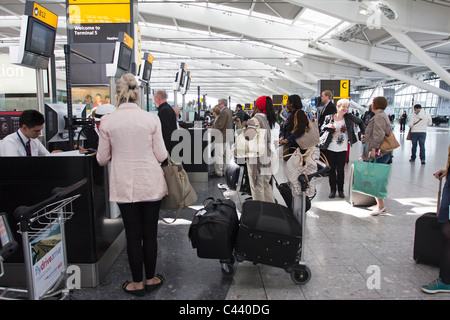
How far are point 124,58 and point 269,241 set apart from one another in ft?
10.7

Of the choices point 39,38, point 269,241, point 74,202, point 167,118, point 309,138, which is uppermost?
point 39,38

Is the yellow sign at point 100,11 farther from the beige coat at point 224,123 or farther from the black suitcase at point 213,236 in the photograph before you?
the black suitcase at point 213,236

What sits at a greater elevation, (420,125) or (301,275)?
(420,125)

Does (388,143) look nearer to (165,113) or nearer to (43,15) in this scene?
(165,113)

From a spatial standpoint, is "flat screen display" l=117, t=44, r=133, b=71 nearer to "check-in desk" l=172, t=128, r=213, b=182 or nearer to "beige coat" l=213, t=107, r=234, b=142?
"check-in desk" l=172, t=128, r=213, b=182

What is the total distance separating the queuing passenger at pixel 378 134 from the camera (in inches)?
183

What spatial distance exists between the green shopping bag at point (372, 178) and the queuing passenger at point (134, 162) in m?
3.22

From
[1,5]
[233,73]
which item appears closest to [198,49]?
[233,73]

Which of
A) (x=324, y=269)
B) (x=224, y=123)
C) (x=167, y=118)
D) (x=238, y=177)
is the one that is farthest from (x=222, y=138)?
(x=324, y=269)

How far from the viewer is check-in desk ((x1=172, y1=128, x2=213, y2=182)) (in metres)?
7.09

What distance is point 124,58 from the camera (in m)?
4.57

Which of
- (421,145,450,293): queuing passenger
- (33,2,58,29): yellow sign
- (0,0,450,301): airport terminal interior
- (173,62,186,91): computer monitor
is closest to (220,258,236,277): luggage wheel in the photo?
(0,0,450,301): airport terminal interior

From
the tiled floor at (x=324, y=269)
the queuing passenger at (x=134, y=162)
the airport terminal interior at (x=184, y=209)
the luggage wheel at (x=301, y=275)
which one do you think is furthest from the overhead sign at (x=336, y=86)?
the queuing passenger at (x=134, y=162)

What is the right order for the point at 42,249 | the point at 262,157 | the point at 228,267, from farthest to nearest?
the point at 262,157
the point at 228,267
the point at 42,249
